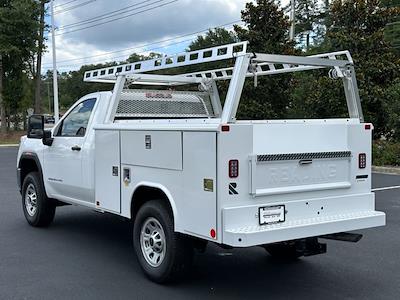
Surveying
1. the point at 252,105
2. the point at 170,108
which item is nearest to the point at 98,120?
the point at 170,108

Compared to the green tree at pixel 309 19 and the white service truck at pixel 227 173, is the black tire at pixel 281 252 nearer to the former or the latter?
the white service truck at pixel 227 173

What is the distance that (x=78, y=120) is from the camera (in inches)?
296

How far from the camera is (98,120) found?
6859 mm

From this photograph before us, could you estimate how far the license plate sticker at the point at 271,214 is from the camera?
4.94 metres

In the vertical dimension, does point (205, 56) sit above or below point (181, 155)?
above

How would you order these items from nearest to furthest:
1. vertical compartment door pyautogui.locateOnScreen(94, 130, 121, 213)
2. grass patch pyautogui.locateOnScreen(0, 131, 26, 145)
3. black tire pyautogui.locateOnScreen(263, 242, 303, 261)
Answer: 1. vertical compartment door pyautogui.locateOnScreen(94, 130, 121, 213)
2. black tire pyautogui.locateOnScreen(263, 242, 303, 261)
3. grass patch pyautogui.locateOnScreen(0, 131, 26, 145)

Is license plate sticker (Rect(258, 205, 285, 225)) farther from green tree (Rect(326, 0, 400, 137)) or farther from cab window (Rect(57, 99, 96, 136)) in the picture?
green tree (Rect(326, 0, 400, 137))

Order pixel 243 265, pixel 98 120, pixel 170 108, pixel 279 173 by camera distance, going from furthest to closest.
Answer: pixel 170 108
pixel 98 120
pixel 243 265
pixel 279 173

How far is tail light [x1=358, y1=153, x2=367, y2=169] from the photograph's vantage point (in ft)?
18.8

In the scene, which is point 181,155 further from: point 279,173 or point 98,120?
point 98,120

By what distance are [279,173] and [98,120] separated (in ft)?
8.98

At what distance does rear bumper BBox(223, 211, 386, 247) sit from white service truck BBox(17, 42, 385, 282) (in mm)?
10

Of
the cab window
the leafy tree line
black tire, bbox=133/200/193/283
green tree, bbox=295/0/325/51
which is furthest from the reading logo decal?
green tree, bbox=295/0/325/51

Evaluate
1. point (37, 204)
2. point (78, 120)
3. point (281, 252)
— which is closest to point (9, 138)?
point (37, 204)
